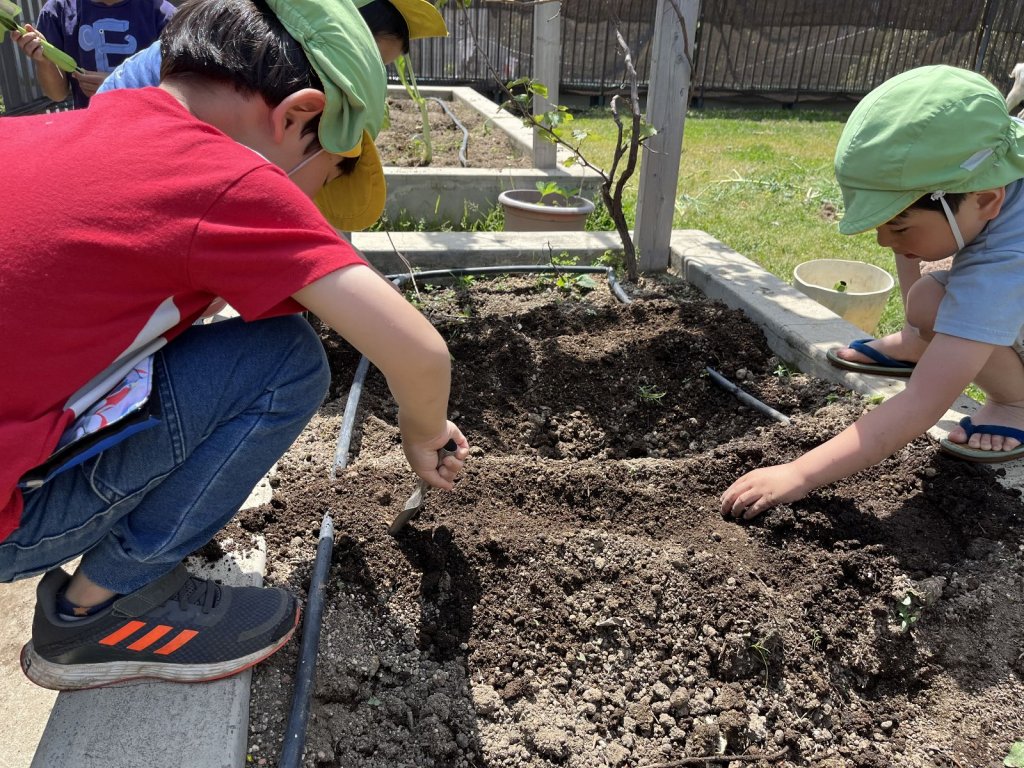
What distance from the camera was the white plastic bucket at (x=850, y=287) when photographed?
344 centimetres

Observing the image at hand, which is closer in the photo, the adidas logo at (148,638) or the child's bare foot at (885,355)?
the adidas logo at (148,638)

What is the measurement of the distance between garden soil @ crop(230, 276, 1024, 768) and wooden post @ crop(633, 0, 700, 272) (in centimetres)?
159

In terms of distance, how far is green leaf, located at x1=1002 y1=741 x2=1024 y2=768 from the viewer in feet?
5.24

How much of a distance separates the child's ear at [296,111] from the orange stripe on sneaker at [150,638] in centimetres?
95

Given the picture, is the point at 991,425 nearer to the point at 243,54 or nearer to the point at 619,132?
the point at 619,132

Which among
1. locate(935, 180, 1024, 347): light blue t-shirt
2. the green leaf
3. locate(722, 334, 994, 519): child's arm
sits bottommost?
the green leaf

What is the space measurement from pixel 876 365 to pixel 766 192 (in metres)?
4.22

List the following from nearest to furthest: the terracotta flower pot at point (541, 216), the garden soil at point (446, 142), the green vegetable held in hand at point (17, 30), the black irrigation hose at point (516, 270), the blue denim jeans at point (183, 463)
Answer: the blue denim jeans at point (183, 463) → the green vegetable held in hand at point (17, 30) → the black irrigation hose at point (516, 270) → the terracotta flower pot at point (541, 216) → the garden soil at point (446, 142)

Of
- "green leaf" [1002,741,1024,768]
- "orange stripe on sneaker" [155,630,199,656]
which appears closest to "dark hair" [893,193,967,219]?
"green leaf" [1002,741,1024,768]

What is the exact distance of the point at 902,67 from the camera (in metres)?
12.5

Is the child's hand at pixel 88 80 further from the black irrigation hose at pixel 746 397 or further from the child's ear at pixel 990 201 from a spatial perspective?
the child's ear at pixel 990 201

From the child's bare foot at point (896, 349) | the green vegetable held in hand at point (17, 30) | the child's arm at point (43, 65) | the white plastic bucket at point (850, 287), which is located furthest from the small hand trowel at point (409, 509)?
the child's arm at point (43, 65)

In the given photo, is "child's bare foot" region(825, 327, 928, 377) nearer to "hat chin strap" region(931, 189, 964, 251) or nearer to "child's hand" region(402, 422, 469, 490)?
"hat chin strap" region(931, 189, 964, 251)

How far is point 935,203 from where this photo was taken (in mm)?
2004
